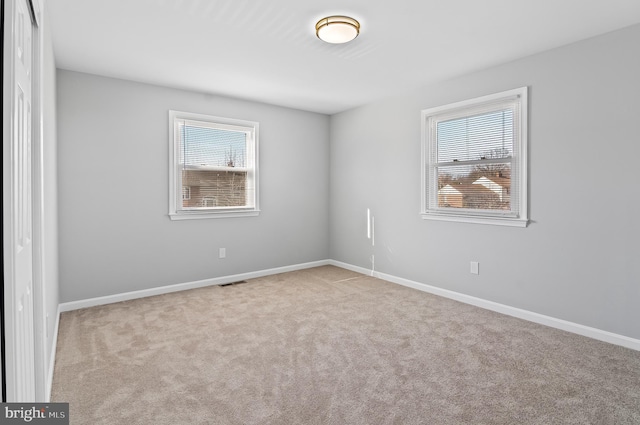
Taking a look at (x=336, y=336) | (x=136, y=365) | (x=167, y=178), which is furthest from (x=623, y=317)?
(x=167, y=178)

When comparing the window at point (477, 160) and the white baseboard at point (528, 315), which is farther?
the window at point (477, 160)

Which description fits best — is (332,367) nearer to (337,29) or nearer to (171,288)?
(337,29)

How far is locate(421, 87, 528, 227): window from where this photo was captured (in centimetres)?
349

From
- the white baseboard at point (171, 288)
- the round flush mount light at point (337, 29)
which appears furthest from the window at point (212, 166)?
the round flush mount light at point (337, 29)

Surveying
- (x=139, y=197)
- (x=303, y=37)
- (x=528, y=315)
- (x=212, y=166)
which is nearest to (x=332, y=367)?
(x=528, y=315)

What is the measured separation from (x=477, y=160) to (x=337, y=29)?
6.95ft

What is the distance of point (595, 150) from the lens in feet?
9.74

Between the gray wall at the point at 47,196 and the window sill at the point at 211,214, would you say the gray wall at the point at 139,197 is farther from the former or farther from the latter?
the gray wall at the point at 47,196

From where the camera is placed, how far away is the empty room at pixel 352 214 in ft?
6.66

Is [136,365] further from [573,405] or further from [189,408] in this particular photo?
[573,405]

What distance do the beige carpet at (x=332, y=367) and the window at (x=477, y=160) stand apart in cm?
107

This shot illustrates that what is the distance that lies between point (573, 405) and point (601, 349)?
104cm

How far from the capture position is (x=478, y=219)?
3.81 m

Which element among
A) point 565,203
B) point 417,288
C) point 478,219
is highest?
point 565,203
